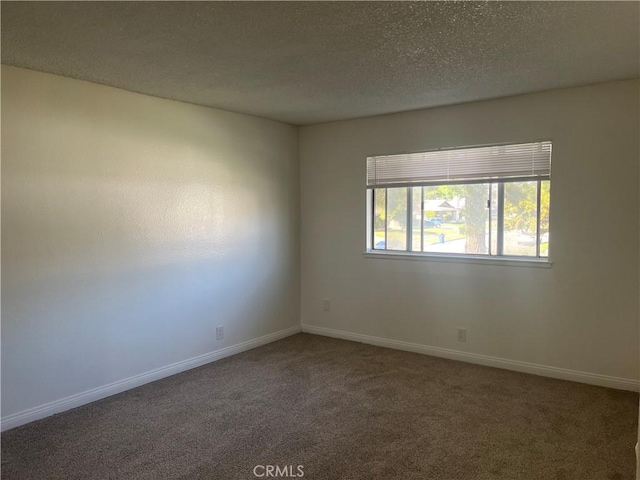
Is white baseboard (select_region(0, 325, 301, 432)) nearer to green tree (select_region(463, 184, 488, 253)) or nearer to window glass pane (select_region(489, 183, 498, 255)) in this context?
green tree (select_region(463, 184, 488, 253))

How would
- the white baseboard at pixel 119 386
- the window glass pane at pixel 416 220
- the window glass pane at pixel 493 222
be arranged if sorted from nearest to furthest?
the white baseboard at pixel 119 386 < the window glass pane at pixel 493 222 < the window glass pane at pixel 416 220

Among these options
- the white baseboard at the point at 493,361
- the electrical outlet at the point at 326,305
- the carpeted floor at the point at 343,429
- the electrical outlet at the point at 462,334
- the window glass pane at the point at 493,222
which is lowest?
the carpeted floor at the point at 343,429

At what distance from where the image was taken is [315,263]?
5.09 meters

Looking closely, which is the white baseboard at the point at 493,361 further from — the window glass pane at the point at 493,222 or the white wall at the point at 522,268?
the window glass pane at the point at 493,222

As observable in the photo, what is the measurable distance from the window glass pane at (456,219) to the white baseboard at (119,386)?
198 cm

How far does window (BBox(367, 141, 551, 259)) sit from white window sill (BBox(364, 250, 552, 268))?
0.06 meters

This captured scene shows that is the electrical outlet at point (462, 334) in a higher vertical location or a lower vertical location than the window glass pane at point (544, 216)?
lower

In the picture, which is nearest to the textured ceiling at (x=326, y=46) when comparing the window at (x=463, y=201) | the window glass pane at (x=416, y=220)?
the window at (x=463, y=201)

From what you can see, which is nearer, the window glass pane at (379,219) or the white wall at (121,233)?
the white wall at (121,233)

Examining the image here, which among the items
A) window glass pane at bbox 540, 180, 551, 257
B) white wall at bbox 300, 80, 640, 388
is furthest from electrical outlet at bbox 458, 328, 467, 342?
window glass pane at bbox 540, 180, 551, 257

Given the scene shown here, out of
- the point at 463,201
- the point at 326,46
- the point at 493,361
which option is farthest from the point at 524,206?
the point at 326,46

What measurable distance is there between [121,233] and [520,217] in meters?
3.24

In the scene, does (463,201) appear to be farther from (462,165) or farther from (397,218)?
(397,218)

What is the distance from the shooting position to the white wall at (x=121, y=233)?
2.96 m
